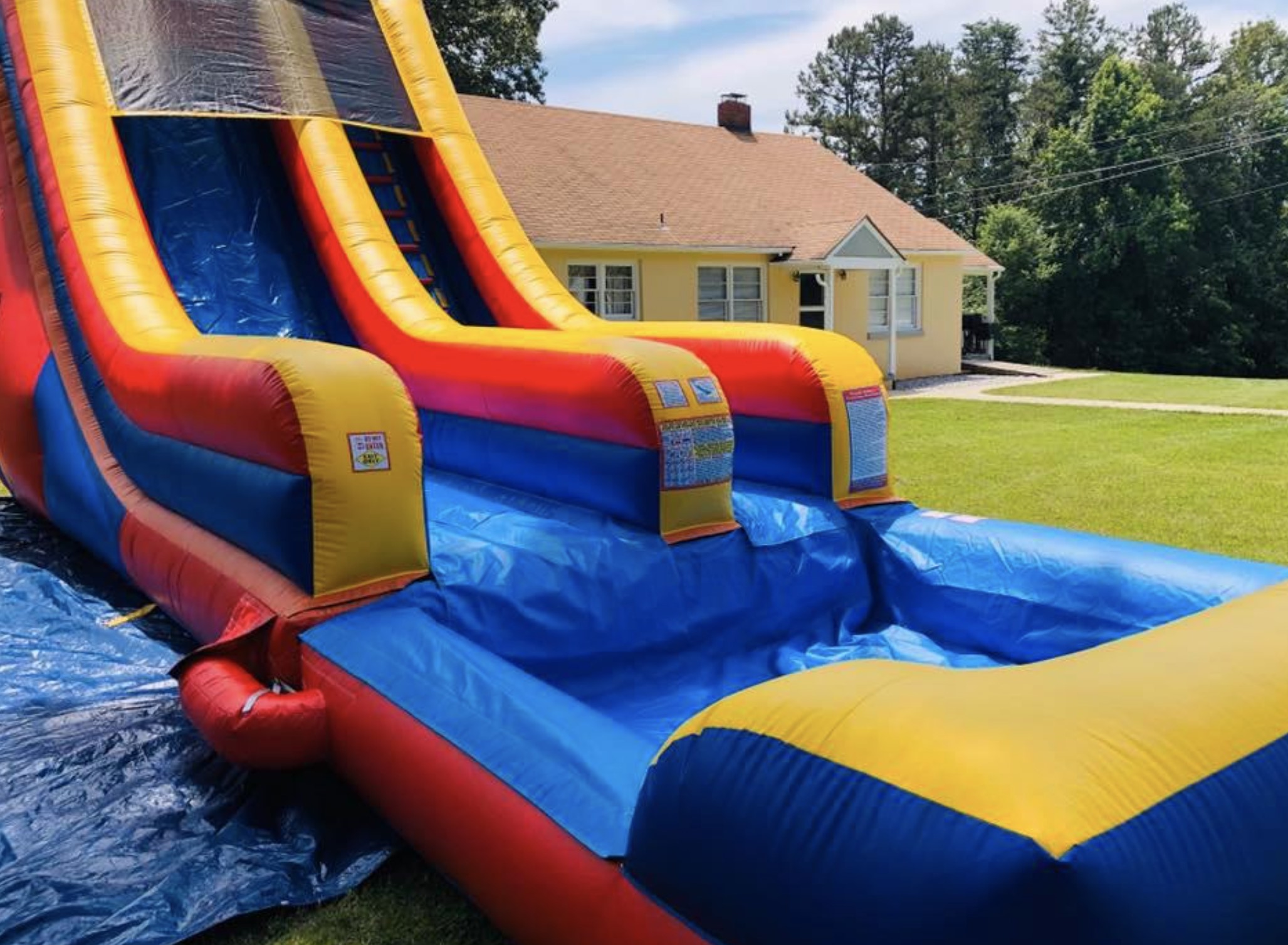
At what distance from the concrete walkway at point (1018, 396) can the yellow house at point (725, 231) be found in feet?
2.20

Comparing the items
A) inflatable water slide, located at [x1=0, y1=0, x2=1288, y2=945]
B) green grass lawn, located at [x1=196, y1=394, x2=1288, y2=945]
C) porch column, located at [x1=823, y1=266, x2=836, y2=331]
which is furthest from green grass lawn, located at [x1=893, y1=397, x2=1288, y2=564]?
porch column, located at [x1=823, y1=266, x2=836, y2=331]

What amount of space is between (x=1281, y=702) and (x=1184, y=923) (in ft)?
1.68

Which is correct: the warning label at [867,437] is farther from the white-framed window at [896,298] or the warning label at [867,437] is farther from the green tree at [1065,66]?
the green tree at [1065,66]

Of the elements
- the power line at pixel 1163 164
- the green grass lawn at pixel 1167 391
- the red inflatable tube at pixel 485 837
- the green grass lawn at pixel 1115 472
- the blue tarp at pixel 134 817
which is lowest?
the green grass lawn at pixel 1167 391

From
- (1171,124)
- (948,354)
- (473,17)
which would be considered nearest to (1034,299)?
(1171,124)

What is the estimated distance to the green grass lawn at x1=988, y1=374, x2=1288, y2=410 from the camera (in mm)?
13586

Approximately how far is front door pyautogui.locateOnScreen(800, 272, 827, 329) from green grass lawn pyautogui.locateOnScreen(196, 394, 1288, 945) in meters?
4.08

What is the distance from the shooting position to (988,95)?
128 feet

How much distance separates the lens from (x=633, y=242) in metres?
13.8

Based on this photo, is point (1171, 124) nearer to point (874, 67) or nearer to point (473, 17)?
point (874, 67)

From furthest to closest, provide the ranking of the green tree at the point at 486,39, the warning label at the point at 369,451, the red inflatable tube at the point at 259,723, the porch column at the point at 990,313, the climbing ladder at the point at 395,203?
1. the green tree at the point at 486,39
2. the porch column at the point at 990,313
3. the climbing ladder at the point at 395,203
4. the warning label at the point at 369,451
5. the red inflatable tube at the point at 259,723

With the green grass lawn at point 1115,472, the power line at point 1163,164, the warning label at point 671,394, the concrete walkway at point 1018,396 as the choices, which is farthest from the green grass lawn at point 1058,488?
the power line at point 1163,164

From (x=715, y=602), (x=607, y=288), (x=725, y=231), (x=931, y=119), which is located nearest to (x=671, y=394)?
(x=715, y=602)

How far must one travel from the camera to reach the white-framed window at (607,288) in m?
13.9
